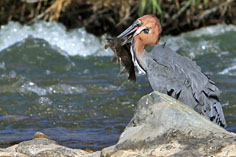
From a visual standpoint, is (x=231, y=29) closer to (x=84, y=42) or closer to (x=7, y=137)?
(x=84, y=42)

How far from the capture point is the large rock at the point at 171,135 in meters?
3.78

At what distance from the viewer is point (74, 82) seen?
855cm

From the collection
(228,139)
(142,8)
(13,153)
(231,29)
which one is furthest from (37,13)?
Answer: (228,139)

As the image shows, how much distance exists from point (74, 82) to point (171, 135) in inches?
183

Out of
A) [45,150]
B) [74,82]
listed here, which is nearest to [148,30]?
[45,150]

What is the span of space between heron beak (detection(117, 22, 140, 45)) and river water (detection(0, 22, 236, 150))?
40.0 inches

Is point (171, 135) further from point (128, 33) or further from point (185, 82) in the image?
point (128, 33)

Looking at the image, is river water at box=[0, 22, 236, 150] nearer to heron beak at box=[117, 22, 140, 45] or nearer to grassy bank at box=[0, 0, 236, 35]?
grassy bank at box=[0, 0, 236, 35]

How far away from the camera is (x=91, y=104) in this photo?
7.39 metres

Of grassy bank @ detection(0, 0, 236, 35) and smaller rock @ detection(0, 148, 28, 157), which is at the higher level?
grassy bank @ detection(0, 0, 236, 35)

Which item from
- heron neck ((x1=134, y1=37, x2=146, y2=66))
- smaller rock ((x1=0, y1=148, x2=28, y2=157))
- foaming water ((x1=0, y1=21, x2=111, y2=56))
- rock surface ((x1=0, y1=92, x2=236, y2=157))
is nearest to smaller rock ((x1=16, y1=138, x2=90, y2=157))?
rock surface ((x1=0, y1=92, x2=236, y2=157))

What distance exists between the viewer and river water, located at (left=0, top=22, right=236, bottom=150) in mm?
6322

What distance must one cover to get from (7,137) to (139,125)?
197 cm

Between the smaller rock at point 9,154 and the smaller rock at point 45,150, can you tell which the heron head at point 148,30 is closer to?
the smaller rock at point 45,150
